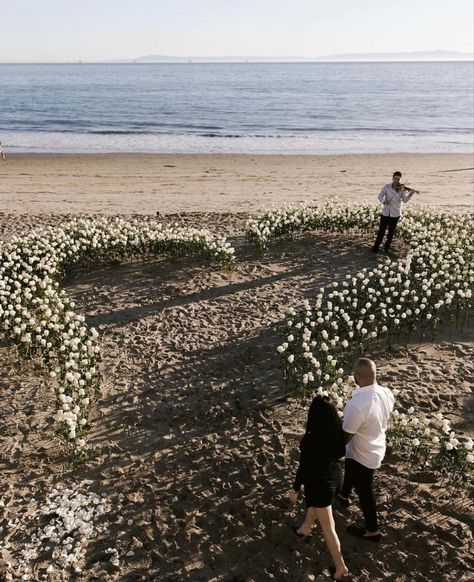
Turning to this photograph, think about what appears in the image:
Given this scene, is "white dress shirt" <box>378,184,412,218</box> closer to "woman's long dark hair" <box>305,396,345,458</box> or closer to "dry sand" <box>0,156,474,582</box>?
"dry sand" <box>0,156,474,582</box>

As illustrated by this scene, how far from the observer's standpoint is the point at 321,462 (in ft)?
15.3

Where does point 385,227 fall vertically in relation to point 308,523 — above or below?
above

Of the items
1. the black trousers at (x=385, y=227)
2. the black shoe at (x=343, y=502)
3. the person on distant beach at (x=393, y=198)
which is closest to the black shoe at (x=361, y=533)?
the black shoe at (x=343, y=502)

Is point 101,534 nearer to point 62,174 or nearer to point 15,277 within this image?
point 15,277

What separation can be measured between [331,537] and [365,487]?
1.94ft

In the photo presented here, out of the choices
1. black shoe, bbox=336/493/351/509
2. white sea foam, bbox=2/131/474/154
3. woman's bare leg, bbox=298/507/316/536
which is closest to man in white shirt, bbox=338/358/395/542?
black shoe, bbox=336/493/351/509

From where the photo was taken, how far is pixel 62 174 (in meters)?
25.3

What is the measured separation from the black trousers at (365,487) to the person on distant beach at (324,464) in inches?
14.6

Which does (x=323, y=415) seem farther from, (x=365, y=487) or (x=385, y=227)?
(x=385, y=227)

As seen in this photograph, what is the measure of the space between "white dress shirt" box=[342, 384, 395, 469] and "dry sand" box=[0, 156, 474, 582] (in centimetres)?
101

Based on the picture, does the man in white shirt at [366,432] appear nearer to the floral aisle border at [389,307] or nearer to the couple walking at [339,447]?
the couple walking at [339,447]

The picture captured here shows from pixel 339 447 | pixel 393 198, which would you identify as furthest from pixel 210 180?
pixel 339 447

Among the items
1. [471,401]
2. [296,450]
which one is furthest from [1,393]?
[471,401]

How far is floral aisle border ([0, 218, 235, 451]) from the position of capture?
23.7 feet
